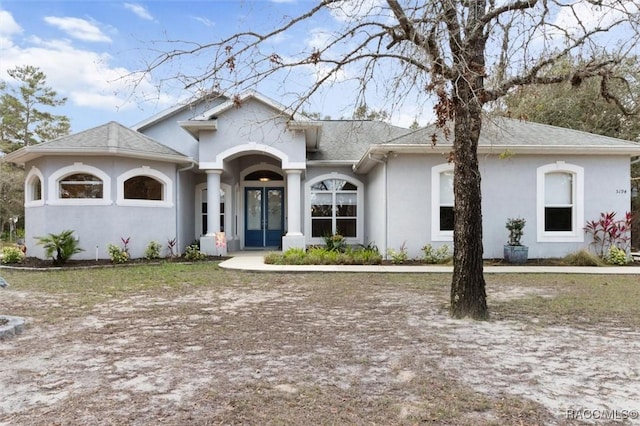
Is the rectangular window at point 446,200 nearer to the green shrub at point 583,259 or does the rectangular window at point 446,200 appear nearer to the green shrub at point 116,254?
the green shrub at point 583,259

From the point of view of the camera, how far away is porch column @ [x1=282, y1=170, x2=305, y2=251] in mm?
13484

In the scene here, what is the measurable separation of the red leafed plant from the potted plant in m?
2.24

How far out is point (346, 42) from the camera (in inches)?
223

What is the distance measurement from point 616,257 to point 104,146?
15.1m

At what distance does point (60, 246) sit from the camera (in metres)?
11.2

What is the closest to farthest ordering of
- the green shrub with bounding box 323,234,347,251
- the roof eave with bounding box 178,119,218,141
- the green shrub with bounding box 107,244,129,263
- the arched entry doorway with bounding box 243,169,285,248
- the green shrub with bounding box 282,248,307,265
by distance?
1. the green shrub with bounding box 282,248,307,265
2. the green shrub with bounding box 107,244,129,263
3. the roof eave with bounding box 178,119,218,141
4. the green shrub with bounding box 323,234,347,251
5. the arched entry doorway with bounding box 243,169,285,248

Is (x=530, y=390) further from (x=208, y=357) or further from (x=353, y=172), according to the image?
(x=353, y=172)

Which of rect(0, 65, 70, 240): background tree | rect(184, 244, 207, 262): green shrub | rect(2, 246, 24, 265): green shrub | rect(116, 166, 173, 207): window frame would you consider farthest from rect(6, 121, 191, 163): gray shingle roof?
rect(0, 65, 70, 240): background tree

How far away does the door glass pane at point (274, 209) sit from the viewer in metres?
17.2

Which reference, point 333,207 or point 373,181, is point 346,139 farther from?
point 373,181

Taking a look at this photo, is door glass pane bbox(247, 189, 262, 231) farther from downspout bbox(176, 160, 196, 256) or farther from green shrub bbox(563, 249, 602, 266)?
green shrub bbox(563, 249, 602, 266)

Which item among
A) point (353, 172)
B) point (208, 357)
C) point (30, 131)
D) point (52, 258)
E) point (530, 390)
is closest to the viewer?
point (530, 390)

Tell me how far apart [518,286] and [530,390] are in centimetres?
563

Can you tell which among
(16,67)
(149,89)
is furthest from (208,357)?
(16,67)
